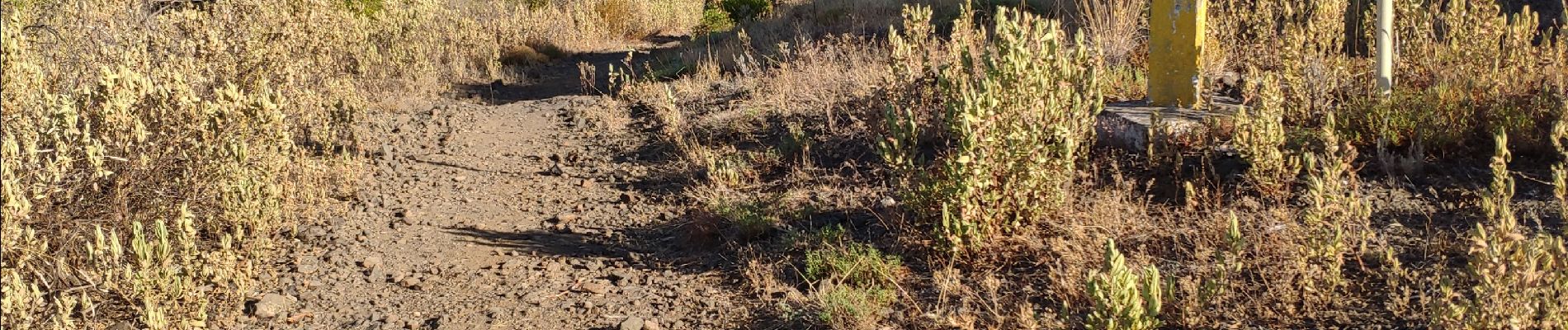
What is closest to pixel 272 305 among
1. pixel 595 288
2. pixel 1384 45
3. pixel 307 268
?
pixel 307 268

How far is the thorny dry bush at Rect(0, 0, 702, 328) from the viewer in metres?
3.54

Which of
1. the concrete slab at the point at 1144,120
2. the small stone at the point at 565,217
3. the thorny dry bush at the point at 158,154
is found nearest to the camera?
the thorny dry bush at the point at 158,154

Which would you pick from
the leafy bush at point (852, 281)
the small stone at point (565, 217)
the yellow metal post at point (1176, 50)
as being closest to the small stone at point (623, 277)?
the leafy bush at point (852, 281)

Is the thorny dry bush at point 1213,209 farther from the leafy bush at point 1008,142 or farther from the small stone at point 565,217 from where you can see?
the small stone at point 565,217

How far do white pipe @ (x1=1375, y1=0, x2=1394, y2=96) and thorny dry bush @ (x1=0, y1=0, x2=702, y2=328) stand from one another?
14.3 feet

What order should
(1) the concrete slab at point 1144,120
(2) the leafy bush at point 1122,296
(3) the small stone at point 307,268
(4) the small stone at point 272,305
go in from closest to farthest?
1. (2) the leafy bush at point 1122,296
2. (4) the small stone at point 272,305
3. (3) the small stone at point 307,268
4. (1) the concrete slab at point 1144,120

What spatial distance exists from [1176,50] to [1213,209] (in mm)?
1162

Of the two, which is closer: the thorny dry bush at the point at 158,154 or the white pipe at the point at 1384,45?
the thorny dry bush at the point at 158,154

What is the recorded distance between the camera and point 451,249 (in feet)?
15.7

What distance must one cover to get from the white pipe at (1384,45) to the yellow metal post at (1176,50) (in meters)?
0.70

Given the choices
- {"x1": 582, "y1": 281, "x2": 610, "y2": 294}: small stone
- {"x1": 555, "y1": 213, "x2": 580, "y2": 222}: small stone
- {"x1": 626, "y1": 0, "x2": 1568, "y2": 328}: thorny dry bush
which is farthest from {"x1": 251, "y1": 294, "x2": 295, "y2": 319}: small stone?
{"x1": 626, "y1": 0, "x2": 1568, "y2": 328}: thorny dry bush

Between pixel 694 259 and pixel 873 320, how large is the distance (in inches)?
43.5

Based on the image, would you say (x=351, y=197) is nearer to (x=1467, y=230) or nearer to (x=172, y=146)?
(x=172, y=146)

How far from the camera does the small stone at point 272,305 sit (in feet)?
13.3
